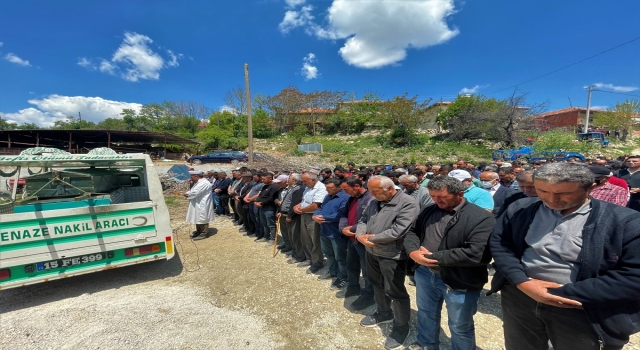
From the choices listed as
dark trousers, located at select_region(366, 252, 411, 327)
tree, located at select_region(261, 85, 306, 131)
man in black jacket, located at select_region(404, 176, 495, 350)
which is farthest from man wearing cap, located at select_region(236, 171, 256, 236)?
tree, located at select_region(261, 85, 306, 131)

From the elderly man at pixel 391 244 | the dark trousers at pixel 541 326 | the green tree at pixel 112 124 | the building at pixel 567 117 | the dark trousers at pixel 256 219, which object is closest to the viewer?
the dark trousers at pixel 541 326

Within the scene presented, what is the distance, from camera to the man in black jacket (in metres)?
1.91

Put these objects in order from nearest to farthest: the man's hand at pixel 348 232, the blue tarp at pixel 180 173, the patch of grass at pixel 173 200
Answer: the man's hand at pixel 348 232 < the patch of grass at pixel 173 200 < the blue tarp at pixel 180 173

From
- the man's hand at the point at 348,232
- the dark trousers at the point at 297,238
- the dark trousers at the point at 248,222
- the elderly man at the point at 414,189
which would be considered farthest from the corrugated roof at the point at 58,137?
the elderly man at the point at 414,189

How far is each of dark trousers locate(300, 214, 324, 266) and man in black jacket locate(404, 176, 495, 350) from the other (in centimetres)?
205

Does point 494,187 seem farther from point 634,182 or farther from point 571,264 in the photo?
point 571,264

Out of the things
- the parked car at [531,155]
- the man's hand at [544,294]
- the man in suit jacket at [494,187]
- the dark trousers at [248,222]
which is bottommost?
the dark trousers at [248,222]

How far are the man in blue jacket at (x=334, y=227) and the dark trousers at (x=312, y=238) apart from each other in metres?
0.20

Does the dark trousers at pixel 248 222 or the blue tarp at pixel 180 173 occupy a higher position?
the blue tarp at pixel 180 173

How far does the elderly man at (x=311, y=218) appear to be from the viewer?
413cm

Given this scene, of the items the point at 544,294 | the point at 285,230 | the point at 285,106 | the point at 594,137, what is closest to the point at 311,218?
the point at 285,230

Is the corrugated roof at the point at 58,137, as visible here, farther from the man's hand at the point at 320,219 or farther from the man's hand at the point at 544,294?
the man's hand at the point at 544,294

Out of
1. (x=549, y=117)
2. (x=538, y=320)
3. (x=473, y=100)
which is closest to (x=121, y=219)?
(x=538, y=320)

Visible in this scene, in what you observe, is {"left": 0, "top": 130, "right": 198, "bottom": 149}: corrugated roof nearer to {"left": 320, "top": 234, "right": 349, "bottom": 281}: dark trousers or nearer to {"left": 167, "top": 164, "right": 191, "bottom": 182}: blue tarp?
{"left": 167, "top": 164, "right": 191, "bottom": 182}: blue tarp
